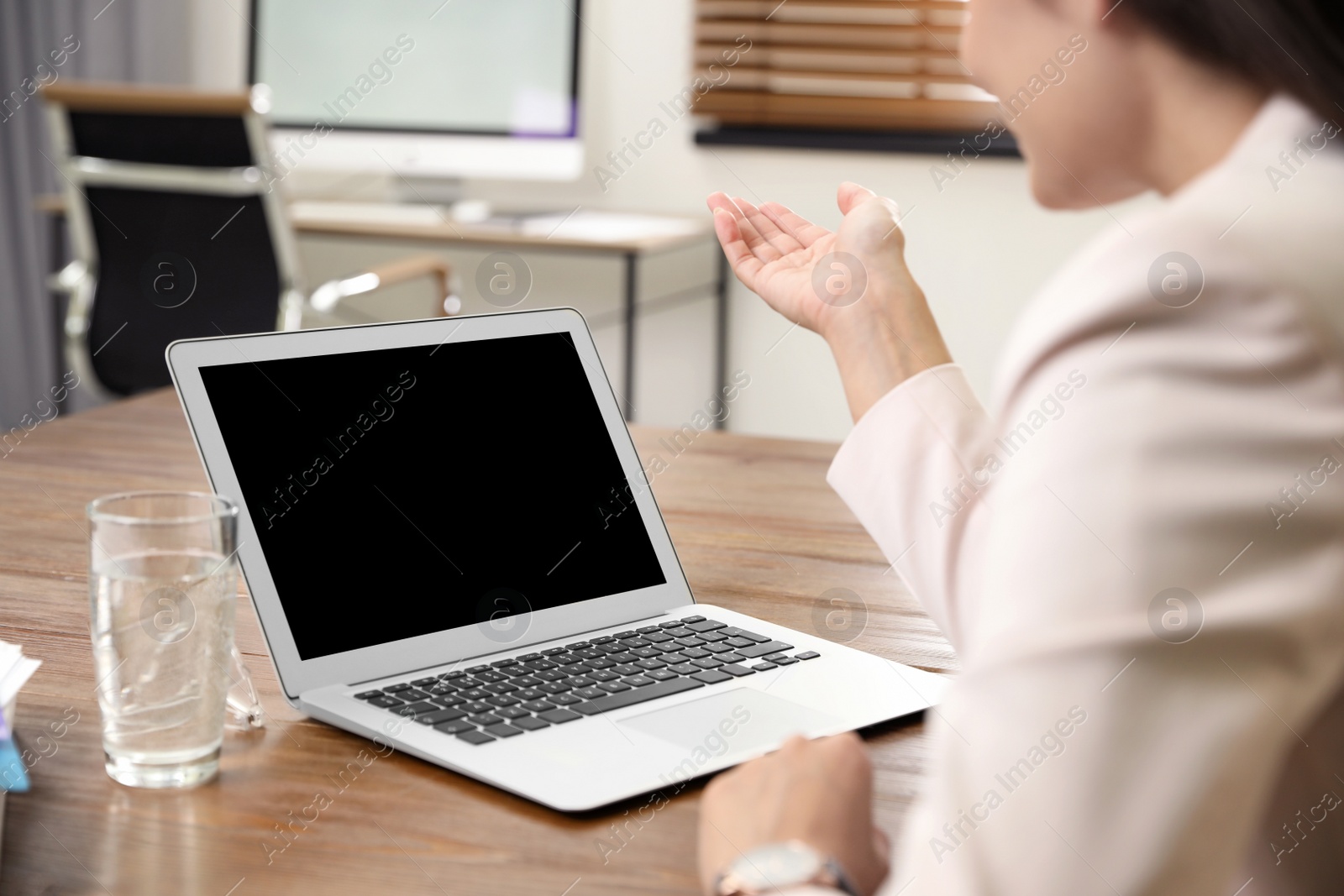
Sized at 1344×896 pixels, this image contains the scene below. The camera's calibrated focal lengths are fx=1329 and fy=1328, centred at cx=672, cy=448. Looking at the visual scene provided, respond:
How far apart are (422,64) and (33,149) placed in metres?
1.09

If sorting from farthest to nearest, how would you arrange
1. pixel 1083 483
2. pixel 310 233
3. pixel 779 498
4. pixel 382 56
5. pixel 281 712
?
pixel 382 56 < pixel 310 233 < pixel 779 498 < pixel 281 712 < pixel 1083 483

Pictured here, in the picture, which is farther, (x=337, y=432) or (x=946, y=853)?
(x=337, y=432)

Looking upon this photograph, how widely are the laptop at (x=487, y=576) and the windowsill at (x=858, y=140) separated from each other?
239 cm

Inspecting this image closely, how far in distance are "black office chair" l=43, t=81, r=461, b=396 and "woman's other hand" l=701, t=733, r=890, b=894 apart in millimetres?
2007

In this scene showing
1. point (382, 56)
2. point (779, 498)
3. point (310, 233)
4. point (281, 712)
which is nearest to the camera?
point (281, 712)

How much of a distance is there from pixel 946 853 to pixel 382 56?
3.12 metres

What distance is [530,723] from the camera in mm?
656

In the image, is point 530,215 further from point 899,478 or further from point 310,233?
point 899,478

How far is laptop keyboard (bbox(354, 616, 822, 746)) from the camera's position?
2.18 feet

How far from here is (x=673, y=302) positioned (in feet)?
10.6

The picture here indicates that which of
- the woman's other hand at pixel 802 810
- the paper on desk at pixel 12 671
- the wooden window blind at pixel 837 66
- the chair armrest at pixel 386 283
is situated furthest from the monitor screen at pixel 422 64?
the woman's other hand at pixel 802 810

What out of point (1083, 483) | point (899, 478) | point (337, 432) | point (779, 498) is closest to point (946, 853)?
point (1083, 483)

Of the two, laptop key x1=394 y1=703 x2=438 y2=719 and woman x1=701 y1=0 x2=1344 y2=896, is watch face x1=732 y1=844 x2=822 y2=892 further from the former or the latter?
laptop key x1=394 y1=703 x2=438 y2=719

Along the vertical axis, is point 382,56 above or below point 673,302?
above
